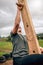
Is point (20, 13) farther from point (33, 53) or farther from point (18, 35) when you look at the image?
point (18, 35)

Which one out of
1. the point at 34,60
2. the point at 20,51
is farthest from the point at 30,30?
the point at 20,51

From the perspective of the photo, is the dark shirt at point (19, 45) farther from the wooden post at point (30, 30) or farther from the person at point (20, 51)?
the wooden post at point (30, 30)

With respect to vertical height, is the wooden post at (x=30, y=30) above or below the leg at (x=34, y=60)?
above

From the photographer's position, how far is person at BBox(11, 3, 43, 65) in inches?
47.3

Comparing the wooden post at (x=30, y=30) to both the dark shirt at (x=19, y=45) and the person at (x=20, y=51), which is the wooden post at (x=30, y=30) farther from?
the dark shirt at (x=19, y=45)

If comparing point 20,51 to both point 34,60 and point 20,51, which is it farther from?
point 34,60

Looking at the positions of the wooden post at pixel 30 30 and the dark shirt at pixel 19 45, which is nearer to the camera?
the wooden post at pixel 30 30

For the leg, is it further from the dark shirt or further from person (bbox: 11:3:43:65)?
the dark shirt

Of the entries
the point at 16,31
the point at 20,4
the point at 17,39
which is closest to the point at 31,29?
the point at 20,4

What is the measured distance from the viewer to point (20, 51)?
63.7 inches

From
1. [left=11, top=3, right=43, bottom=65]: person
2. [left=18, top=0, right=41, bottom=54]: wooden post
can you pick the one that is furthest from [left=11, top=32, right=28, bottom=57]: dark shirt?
[left=18, top=0, right=41, bottom=54]: wooden post

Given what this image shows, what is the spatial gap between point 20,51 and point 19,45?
0.11 meters

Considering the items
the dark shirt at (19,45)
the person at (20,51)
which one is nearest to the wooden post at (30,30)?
the person at (20,51)

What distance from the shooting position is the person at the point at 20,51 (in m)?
1.20
